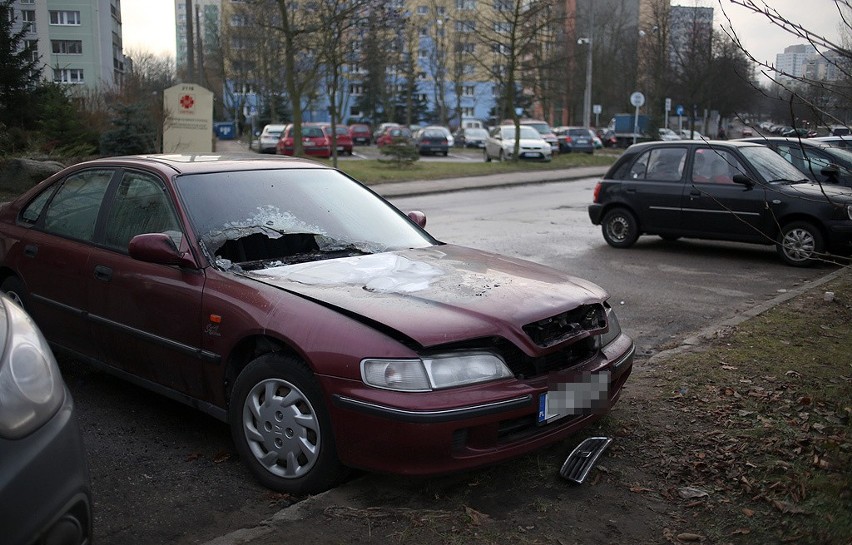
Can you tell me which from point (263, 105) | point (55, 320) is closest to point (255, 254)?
point (55, 320)

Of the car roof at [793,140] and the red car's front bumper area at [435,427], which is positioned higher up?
the car roof at [793,140]

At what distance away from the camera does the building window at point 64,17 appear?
2330 cm

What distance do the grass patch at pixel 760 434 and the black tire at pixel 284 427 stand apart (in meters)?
1.59

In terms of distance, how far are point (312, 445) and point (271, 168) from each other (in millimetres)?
2080

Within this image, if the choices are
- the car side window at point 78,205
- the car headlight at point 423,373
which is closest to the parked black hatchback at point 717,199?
the car headlight at point 423,373

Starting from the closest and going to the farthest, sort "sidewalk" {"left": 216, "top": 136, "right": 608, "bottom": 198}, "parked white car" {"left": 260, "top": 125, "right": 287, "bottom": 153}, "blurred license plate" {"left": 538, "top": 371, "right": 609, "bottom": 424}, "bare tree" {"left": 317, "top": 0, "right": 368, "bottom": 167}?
"blurred license plate" {"left": 538, "top": 371, "right": 609, "bottom": 424} < "sidewalk" {"left": 216, "top": 136, "right": 608, "bottom": 198} < "bare tree" {"left": 317, "top": 0, "right": 368, "bottom": 167} < "parked white car" {"left": 260, "top": 125, "right": 287, "bottom": 153}

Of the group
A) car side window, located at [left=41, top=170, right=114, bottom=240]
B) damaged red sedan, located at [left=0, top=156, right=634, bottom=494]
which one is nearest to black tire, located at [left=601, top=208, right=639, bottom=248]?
damaged red sedan, located at [left=0, top=156, right=634, bottom=494]

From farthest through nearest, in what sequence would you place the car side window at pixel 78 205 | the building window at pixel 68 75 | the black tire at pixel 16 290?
the building window at pixel 68 75, the black tire at pixel 16 290, the car side window at pixel 78 205

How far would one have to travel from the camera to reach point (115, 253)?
4.76 metres

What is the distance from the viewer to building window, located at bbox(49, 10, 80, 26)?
2330 cm

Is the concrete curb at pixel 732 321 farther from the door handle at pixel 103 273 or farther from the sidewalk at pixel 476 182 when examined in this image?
the sidewalk at pixel 476 182

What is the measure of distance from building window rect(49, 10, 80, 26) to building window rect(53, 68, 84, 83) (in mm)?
1580

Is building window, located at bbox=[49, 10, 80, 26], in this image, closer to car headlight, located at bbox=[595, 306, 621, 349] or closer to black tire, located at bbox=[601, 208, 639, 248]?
black tire, located at bbox=[601, 208, 639, 248]

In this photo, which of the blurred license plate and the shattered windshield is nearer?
the blurred license plate
